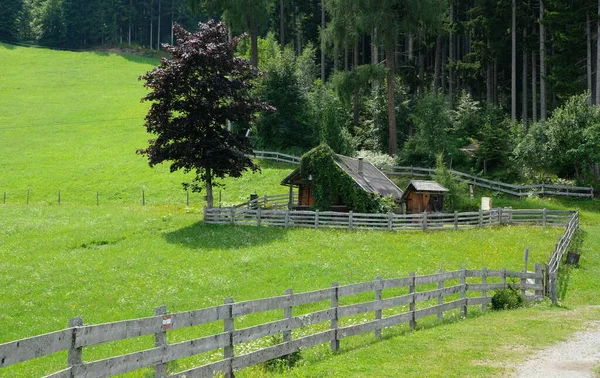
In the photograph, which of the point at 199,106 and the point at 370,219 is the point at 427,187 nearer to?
the point at 370,219

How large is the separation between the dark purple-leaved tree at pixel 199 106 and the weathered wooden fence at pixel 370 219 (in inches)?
122

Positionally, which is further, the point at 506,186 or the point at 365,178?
the point at 506,186

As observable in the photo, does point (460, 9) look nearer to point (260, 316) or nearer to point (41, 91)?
point (41, 91)

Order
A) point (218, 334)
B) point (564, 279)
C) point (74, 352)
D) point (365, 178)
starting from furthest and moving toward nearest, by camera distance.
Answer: point (365, 178) < point (564, 279) < point (218, 334) < point (74, 352)

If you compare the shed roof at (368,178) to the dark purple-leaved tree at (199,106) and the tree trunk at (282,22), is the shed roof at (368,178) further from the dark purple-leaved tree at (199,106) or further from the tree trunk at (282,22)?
the tree trunk at (282,22)

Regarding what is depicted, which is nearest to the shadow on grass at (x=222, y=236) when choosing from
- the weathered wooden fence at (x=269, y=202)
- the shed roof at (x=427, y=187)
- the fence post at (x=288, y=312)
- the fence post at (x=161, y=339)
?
the weathered wooden fence at (x=269, y=202)

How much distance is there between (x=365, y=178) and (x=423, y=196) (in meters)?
3.81

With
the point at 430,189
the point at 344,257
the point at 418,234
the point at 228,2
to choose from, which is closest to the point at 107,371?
the point at 344,257

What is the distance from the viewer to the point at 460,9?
8106 centimetres

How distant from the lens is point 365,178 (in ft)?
141

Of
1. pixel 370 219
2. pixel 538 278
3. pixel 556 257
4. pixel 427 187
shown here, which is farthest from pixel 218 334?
pixel 427 187

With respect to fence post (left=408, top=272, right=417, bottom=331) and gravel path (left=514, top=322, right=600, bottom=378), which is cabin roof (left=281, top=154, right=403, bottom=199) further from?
gravel path (left=514, top=322, right=600, bottom=378)

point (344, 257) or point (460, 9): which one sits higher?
point (460, 9)

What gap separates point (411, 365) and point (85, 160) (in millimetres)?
54174
